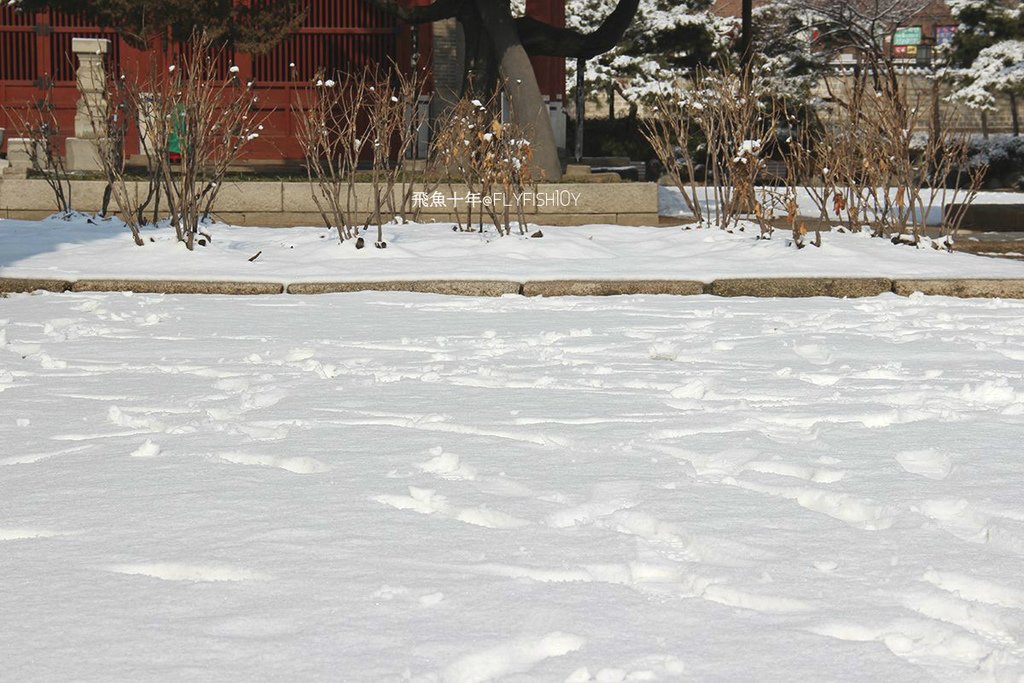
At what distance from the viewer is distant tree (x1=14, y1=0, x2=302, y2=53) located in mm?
13703

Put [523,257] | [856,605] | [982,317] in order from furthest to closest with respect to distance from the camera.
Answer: [523,257] → [982,317] → [856,605]

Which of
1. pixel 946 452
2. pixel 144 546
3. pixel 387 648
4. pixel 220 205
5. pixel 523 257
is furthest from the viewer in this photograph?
pixel 220 205

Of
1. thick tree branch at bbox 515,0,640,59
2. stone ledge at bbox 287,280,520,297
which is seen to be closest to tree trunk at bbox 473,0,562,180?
thick tree branch at bbox 515,0,640,59

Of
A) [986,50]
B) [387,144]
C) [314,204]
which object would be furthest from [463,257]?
[986,50]

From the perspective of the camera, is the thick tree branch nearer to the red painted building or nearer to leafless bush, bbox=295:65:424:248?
leafless bush, bbox=295:65:424:248

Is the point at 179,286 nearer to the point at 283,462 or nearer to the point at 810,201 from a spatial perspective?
the point at 283,462

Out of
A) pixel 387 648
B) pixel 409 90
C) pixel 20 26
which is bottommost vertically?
pixel 387 648

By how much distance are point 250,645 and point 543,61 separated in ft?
61.4

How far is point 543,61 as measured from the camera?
20.8m

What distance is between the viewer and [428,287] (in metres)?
8.52

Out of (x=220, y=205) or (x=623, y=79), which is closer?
(x=220, y=205)

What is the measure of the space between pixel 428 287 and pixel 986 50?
67.8 ft

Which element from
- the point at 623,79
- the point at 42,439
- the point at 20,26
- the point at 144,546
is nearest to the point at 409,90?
the point at 42,439

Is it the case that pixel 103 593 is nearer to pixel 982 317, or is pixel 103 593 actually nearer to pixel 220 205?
pixel 982 317
